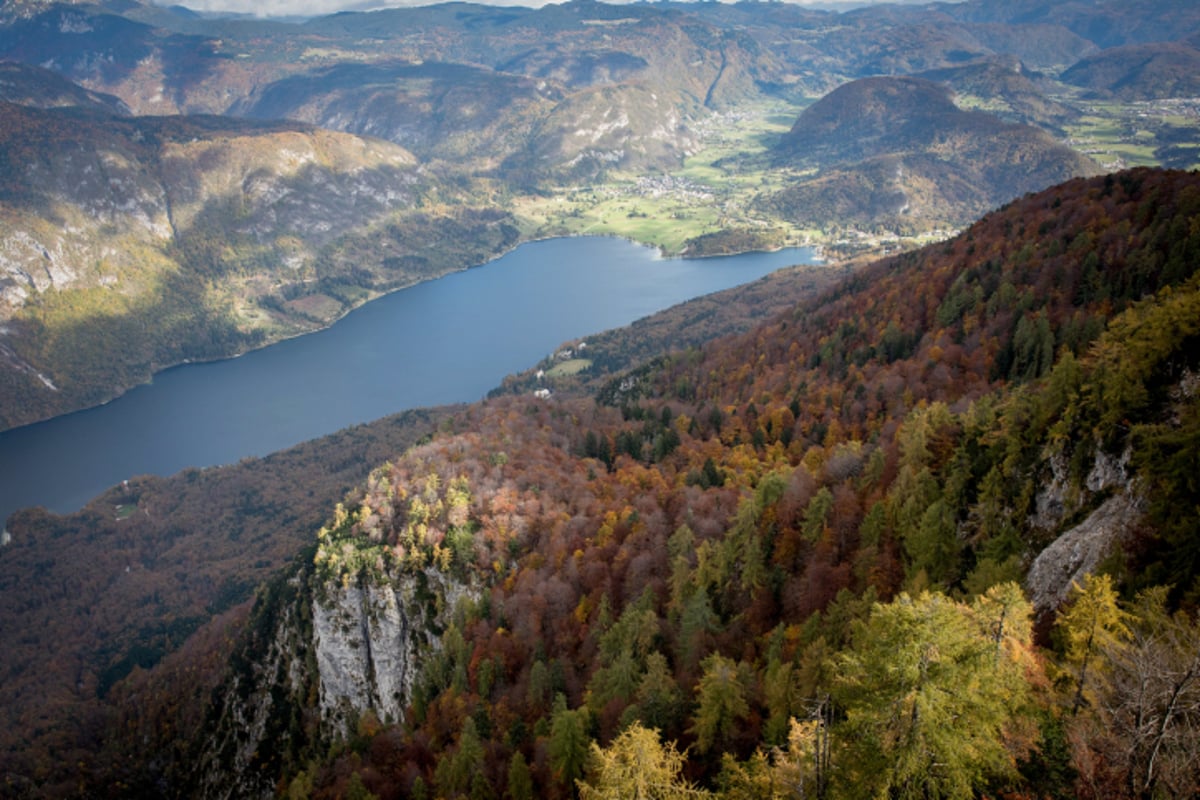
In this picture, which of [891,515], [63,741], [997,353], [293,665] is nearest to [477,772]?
[891,515]

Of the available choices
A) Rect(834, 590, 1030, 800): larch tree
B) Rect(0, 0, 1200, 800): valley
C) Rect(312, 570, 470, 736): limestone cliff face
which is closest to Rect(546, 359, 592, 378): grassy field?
Rect(0, 0, 1200, 800): valley

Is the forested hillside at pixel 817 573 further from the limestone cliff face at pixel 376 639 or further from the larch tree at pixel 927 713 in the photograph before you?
the limestone cliff face at pixel 376 639

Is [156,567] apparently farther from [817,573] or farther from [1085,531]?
[1085,531]

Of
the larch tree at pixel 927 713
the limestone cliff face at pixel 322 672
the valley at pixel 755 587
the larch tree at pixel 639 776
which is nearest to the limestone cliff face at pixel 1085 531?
the valley at pixel 755 587

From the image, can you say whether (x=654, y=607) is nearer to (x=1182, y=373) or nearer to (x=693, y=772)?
(x=693, y=772)

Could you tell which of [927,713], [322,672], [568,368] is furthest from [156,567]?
[927,713]

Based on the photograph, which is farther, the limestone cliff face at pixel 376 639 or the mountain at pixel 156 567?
the mountain at pixel 156 567
